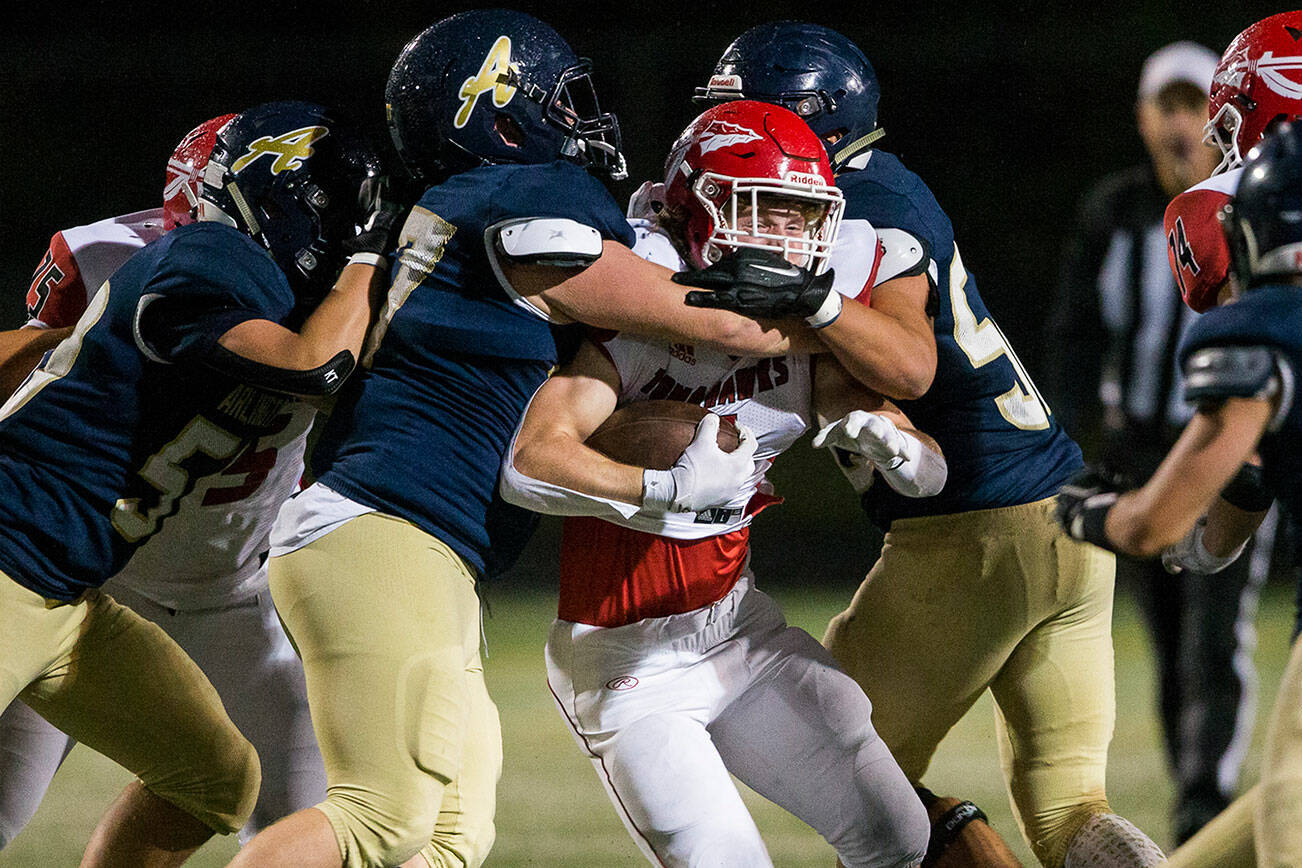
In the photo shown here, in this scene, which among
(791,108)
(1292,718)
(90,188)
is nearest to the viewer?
(1292,718)

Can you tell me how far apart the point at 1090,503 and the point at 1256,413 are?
344 mm

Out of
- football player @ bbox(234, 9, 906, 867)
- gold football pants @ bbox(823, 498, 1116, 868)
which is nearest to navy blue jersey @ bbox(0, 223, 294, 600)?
football player @ bbox(234, 9, 906, 867)

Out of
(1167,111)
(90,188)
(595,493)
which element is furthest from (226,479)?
(90,188)

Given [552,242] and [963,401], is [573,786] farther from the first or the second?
[552,242]

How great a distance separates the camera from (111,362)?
8.42 ft

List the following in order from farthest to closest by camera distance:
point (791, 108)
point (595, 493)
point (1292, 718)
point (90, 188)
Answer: point (90, 188)
point (791, 108)
point (595, 493)
point (1292, 718)

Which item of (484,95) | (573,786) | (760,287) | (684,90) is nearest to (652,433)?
(760,287)

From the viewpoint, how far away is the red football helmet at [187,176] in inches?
118

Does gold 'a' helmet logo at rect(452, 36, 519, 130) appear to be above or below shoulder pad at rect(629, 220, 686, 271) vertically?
above

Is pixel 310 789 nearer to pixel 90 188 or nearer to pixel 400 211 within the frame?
pixel 400 211

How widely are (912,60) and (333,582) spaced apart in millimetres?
5598

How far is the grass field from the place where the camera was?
11.7 ft

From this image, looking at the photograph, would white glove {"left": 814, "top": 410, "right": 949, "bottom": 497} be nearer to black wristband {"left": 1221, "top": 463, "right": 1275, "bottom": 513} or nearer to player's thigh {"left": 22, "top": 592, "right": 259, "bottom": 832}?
black wristband {"left": 1221, "top": 463, "right": 1275, "bottom": 513}

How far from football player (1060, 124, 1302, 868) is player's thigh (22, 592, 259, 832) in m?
1.63
